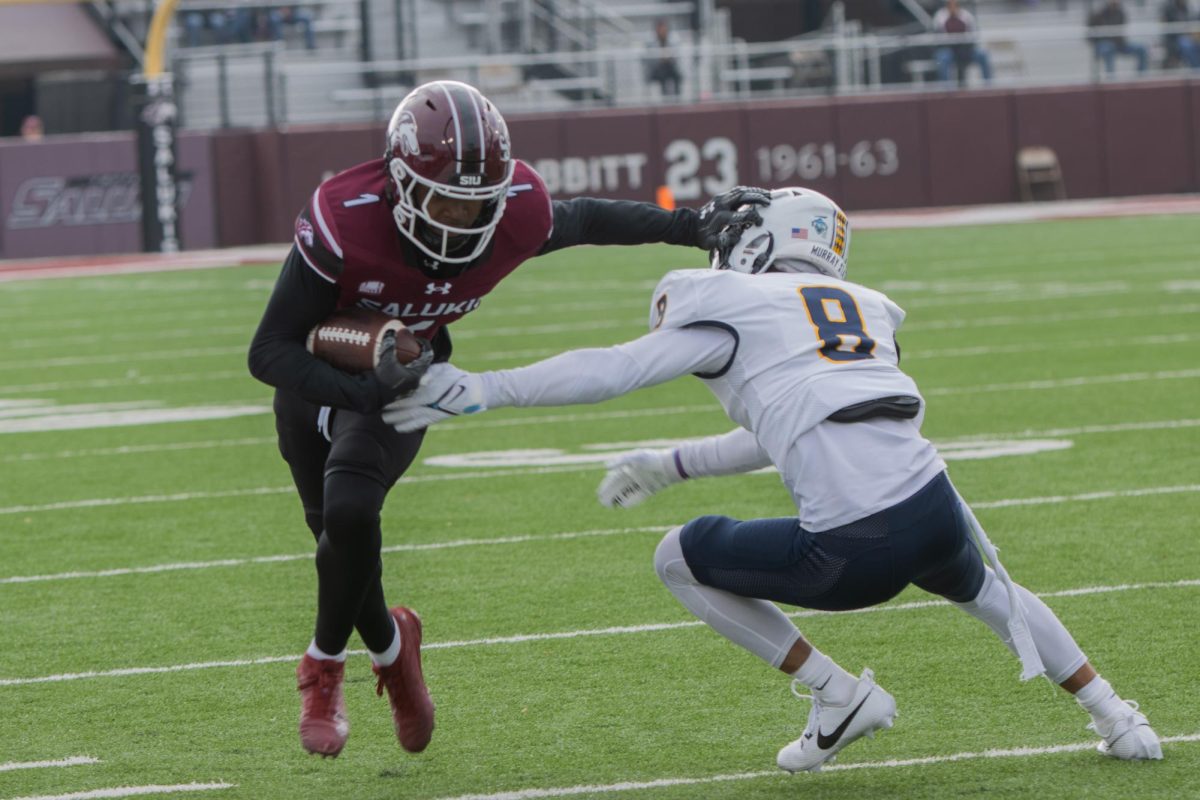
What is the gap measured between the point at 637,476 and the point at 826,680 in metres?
0.61

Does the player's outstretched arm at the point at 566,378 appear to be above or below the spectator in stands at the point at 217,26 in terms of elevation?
below

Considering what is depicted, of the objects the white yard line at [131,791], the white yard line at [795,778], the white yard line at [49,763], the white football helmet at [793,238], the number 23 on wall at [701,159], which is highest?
the number 23 on wall at [701,159]

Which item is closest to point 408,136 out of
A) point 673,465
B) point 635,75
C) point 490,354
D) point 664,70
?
point 673,465

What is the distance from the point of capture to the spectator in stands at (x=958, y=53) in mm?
26844

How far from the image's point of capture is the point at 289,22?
28.7 meters

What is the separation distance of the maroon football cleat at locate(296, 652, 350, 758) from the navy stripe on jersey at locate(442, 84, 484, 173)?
1222 millimetres

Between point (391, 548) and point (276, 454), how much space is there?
2.51m

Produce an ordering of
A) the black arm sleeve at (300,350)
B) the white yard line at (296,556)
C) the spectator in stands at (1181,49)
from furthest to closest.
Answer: the spectator in stands at (1181,49)
the white yard line at (296,556)
the black arm sleeve at (300,350)

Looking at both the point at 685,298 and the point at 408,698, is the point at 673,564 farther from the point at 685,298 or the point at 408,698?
the point at 408,698

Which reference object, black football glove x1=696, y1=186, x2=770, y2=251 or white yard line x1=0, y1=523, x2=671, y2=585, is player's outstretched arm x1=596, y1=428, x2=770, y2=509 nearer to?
black football glove x1=696, y1=186, x2=770, y2=251

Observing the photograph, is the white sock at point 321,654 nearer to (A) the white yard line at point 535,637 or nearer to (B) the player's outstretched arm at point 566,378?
(B) the player's outstretched arm at point 566,378

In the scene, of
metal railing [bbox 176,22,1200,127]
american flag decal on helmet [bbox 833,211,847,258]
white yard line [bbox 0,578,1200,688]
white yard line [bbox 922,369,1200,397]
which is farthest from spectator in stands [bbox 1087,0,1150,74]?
american flag decal on helmet [bbox 833,211,847,258]

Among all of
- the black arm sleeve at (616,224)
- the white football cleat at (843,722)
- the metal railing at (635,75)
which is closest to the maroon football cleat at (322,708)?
the white football cleat at (843,722)

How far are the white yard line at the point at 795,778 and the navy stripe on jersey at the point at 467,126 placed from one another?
1.36 meters
